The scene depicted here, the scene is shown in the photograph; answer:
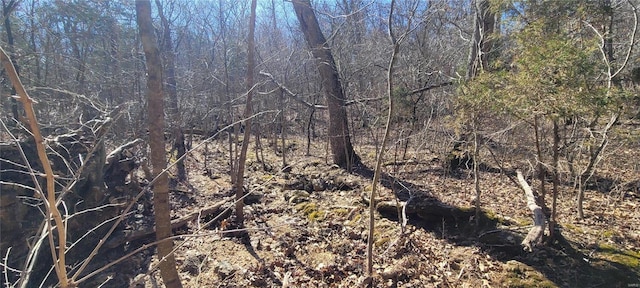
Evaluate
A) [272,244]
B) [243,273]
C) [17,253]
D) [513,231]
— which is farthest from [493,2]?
[17,253]

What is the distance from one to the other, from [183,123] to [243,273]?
23.1ft

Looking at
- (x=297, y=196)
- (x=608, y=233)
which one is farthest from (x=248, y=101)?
(x=608, y=233)

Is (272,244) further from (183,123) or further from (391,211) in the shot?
(183,123)

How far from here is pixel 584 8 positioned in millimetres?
4777

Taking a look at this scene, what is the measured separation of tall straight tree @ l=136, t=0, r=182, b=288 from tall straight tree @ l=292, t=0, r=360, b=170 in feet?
18.2

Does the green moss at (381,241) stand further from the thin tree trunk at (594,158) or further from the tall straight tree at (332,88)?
the tall straight tree at (332,88)

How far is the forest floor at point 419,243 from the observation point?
3.95 meters

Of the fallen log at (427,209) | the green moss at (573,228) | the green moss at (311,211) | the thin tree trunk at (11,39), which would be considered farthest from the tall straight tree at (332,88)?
the thin tree trunk at (11,39)

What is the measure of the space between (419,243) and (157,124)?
3730mm

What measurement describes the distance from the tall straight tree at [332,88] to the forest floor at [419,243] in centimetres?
136

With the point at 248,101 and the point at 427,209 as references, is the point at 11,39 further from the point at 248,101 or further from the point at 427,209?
the point at 427,209

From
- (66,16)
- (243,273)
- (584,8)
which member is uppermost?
(66,16)

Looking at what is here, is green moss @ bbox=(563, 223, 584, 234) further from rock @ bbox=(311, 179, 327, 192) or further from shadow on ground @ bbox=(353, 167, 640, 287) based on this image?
rock @ bbox=(311, 179, 327, 192)

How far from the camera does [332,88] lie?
8.53 metres
